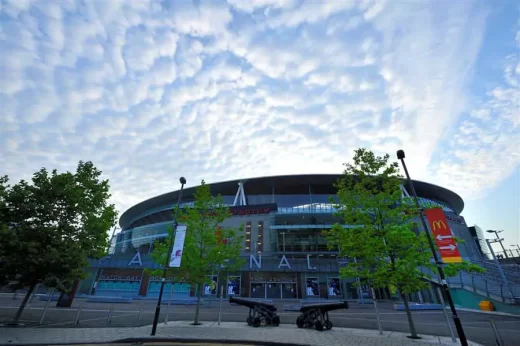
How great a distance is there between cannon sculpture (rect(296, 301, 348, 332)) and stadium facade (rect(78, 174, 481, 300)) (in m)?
7.86

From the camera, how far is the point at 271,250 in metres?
39.6

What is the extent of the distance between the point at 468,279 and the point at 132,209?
6863cm

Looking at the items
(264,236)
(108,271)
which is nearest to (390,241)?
(264,236)

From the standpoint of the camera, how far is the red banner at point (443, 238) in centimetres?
959

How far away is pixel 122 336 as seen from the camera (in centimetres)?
1077

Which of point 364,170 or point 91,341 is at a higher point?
point 364,170

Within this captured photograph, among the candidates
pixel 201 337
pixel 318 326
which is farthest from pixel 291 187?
pixel 201 337

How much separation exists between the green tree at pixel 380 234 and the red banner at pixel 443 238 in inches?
69.6

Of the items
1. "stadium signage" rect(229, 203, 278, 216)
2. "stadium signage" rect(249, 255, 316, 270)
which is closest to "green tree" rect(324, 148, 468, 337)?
"stadium signage" rect(249, 255, 316, 270)

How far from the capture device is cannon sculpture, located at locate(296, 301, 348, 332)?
1284 cm

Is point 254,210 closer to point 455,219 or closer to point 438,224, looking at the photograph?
point 438,224

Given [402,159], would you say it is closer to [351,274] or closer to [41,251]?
[351,274]

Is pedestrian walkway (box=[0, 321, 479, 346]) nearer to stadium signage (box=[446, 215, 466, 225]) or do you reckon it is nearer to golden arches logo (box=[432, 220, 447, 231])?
golden arches logo (box=[432, 220, 447, 231])

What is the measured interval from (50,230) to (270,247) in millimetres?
30460
